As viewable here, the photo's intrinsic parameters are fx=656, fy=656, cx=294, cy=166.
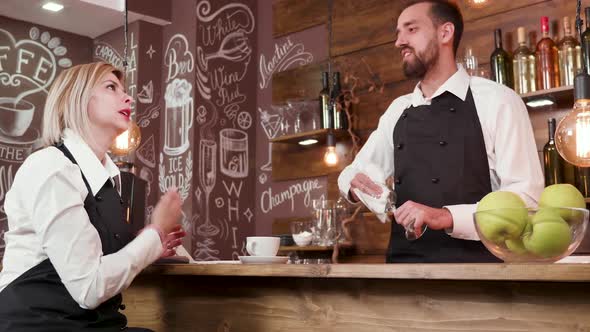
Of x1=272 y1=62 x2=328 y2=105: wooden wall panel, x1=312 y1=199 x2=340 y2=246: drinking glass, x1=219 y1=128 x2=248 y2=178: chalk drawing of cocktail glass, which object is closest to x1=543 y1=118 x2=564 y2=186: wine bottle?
x1=312 y1=199 x2=340 y2=246: drinking glass

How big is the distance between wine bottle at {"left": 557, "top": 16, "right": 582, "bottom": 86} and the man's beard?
3.04 feet

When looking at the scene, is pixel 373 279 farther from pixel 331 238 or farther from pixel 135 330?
pixel 331 238

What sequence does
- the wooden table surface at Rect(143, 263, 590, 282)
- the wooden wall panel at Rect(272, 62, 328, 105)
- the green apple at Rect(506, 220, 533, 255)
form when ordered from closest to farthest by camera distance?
the wooden table surface at Rect(143, 263, 590, 282) < the green apple at Rect(506, 220, 533, 255) < the wooden wall panel at Rect(272, 62, 328, 105)

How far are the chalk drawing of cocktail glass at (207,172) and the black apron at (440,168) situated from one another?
2376mm

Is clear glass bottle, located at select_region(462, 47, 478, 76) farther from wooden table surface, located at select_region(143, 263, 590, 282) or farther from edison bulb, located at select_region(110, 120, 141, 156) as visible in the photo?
wooden table surface, located at select_region(143, 263, 590, 282)

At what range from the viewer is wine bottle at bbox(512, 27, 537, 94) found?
3.14 m

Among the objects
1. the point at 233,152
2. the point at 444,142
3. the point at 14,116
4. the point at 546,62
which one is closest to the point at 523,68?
the point at 546,62

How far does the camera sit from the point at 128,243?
5.81 feet

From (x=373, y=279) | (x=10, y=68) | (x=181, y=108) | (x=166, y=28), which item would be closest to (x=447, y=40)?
(x=373, y=279)

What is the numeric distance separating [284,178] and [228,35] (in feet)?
3.86

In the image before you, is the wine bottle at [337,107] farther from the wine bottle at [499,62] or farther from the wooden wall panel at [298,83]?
the wine bottle at [499,62]

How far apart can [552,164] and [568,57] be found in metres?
0.51

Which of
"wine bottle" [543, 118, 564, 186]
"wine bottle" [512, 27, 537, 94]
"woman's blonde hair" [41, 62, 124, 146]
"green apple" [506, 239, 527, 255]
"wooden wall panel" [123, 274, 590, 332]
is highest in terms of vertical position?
"wine bottle" [512, 27, 537, 94]

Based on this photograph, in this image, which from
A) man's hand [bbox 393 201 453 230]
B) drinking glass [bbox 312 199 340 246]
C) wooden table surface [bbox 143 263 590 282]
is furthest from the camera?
drinking glass [bbox 312 199 340 246]
